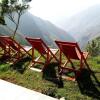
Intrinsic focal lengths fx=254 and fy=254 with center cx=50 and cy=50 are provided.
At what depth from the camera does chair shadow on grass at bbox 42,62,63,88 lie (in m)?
9.03

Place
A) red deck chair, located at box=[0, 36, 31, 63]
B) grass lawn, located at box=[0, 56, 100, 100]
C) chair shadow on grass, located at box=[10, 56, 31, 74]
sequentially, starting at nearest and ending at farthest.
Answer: grass lawn, located at box=[0, 56, 100, 100] → chair shadow on grass, located at box=[10, 56, 31, 74] → red deck chair, located at box=[0, 36, 31, 63]

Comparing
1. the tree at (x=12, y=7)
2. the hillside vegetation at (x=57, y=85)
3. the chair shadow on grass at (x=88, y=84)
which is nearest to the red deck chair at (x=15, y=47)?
the hillside vegetation at (x=57, y=85)

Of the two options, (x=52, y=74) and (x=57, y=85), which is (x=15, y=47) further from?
(x=57, y=85)

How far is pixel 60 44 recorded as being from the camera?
937cm

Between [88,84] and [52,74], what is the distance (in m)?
1.86

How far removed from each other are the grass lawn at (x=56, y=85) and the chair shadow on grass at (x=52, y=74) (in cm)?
15

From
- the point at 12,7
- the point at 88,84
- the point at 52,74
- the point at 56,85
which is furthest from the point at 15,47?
the point at 12,7

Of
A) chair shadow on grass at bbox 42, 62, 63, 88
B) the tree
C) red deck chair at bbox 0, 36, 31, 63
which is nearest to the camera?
chair shadow on grass at bbox 42, 62, 63, 88

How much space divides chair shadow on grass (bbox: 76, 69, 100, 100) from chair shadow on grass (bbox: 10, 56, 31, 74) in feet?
8.74

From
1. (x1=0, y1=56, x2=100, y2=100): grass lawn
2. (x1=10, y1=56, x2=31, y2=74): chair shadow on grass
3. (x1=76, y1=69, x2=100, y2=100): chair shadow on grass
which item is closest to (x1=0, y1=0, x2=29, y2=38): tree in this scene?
(x1=10, y1=56, x2=31, y2=74): chair shadow on grass

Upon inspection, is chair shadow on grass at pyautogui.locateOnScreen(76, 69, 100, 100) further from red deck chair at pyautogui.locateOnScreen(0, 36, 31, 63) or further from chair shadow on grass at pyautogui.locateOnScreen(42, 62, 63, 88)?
red deck chair at pyautogui.locateOnScreen(0, 36, 31, 63)

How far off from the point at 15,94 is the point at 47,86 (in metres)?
2.45

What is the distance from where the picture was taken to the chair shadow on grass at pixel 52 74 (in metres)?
9.03

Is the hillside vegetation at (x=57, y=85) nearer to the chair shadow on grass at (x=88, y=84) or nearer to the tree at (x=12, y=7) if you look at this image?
the chair shadow on grass at (x=88, y=84)
